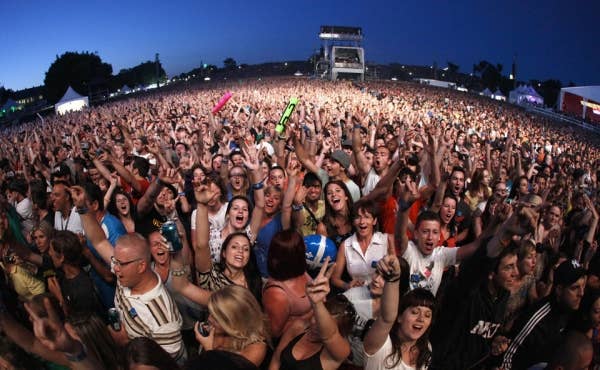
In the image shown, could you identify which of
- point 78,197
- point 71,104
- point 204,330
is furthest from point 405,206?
point 71,104

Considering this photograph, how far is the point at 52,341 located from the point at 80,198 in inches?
58.2

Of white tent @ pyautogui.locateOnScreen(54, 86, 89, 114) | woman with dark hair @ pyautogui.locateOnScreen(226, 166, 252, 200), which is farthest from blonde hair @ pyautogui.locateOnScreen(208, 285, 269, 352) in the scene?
white tent @ pyautogui.locateOnScreen(54, 86, 89, 114)

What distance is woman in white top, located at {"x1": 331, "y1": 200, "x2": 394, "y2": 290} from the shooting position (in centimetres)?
301

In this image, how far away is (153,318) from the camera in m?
2.32

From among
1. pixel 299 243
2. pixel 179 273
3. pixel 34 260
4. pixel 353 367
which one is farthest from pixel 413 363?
pixel 34 260

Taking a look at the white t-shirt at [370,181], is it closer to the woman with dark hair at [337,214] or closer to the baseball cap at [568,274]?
the woman with dark hair at [337,214]

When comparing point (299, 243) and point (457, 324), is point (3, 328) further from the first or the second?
point (457, 324)

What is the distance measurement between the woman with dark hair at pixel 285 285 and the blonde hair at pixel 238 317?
28cm

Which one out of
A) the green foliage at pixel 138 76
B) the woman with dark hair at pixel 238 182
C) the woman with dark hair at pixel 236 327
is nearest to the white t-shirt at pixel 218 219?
the woman with dark hair at pixel 238 182

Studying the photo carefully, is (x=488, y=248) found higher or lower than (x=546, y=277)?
higher

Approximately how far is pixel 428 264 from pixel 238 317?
156 cm

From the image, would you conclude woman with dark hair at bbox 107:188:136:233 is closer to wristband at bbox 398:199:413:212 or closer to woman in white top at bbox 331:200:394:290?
woman in white top at bbox 331:200:394:290

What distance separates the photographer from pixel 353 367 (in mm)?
2217

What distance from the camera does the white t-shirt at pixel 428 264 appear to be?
9.45ft
